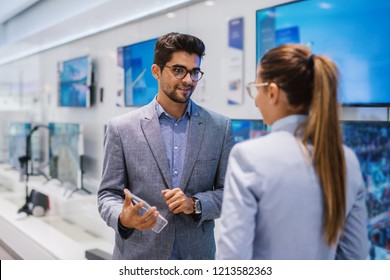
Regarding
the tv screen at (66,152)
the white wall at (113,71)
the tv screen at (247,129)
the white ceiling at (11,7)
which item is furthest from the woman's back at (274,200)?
the tv screen at (66,152)

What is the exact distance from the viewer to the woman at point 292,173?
3.26 ft

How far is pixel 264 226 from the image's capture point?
1033 mm

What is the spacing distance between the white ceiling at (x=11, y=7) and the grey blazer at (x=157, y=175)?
72.1 inches

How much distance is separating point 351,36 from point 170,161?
940mm

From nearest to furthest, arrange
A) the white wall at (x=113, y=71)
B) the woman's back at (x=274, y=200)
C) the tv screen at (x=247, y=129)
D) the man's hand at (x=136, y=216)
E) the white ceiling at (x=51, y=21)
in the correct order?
the woman's back at (x=274, y=200) < the man's hand at (x=136, y=216) < the tv screen at (x=247, y=129) < the white wall at (x=113, y=71) < the white ceiling at (x=51, y=21)

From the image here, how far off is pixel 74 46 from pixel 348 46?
2281mm

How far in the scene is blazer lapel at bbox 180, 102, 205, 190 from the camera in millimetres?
1510

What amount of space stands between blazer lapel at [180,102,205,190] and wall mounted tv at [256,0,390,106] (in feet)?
2.02

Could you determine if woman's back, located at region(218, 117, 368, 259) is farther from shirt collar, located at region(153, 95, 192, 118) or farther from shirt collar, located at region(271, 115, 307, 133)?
shirt collar, located at region(153, 95, 192, 118)

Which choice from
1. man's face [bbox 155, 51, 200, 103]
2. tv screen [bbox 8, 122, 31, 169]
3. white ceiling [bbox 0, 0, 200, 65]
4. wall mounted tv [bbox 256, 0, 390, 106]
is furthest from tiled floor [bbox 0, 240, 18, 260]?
wall mounted tv [bbox 256, 0, 390, 106]

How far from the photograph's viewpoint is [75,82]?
352cm

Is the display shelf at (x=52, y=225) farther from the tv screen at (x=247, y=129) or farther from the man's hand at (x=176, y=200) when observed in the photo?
the man's hand at (x=176, y=200)
